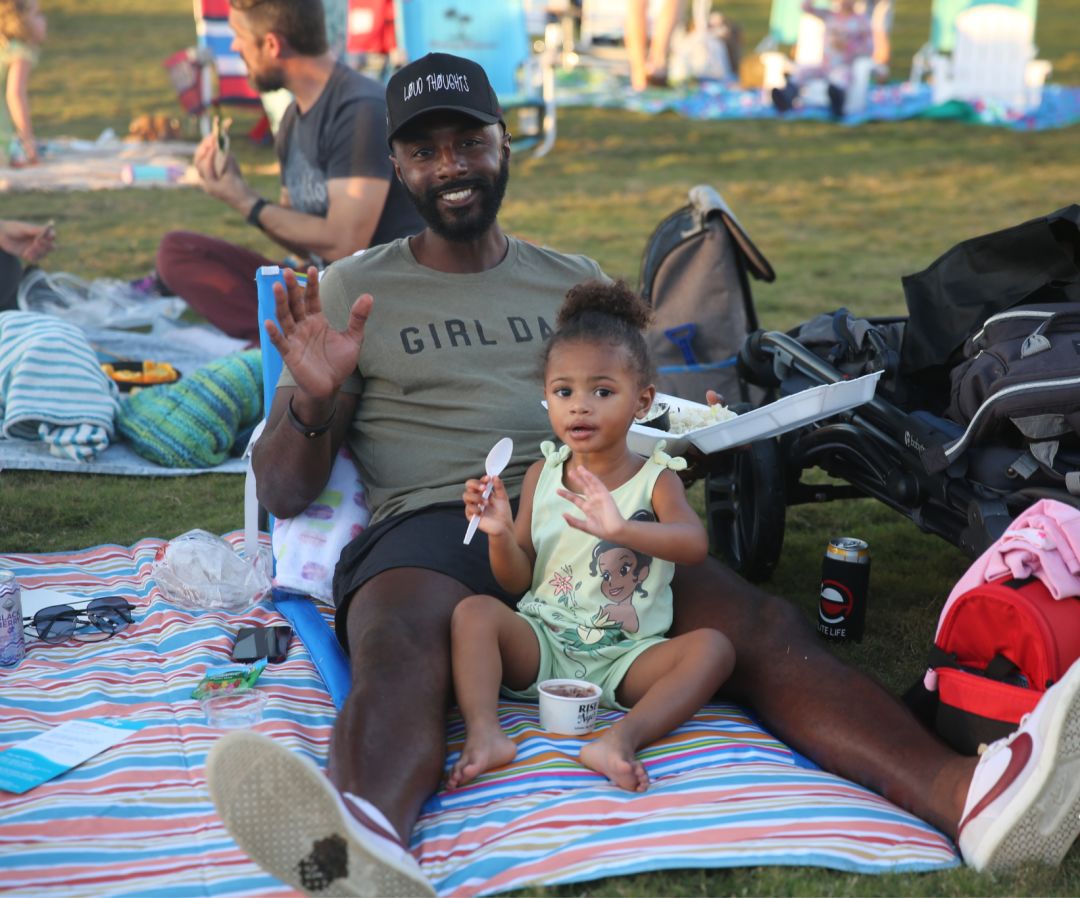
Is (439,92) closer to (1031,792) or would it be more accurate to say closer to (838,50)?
(1031,792)

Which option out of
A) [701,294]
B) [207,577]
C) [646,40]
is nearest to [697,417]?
[207,577]

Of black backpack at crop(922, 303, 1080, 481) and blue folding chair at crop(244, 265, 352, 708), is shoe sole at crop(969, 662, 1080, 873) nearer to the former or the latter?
black backpack at crop(922, 303, 1080, 481)

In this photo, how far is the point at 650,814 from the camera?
2.70 m

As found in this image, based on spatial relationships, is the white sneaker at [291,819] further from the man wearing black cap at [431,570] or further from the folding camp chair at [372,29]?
the folding camp chair at [372,29]

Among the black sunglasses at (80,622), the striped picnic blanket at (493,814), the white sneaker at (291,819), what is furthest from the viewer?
the black sunglasses at (80,622)

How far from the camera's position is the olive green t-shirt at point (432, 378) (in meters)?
3.54

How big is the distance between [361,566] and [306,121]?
306 centimetres

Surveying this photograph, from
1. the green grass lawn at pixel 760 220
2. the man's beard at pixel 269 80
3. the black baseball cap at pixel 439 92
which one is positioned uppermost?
the black baseball cap at pixel 439 92

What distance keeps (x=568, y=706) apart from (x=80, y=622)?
1606 mm

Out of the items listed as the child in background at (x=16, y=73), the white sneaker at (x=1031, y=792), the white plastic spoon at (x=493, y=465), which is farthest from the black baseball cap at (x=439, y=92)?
the child in background at (x=16, y=73)

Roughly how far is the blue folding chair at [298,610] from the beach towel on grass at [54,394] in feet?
5.15

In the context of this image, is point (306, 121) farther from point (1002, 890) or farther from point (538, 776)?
point (1002, 890)

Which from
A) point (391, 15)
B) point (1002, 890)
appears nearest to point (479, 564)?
point (1002, 890)

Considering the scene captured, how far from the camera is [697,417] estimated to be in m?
3.73
